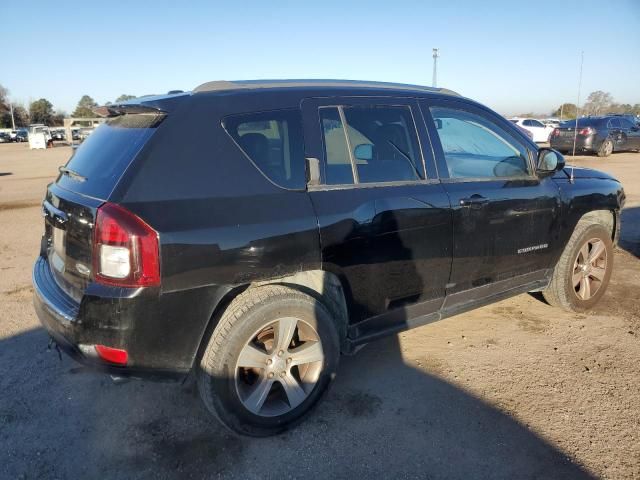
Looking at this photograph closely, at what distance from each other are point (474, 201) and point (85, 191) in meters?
2.44

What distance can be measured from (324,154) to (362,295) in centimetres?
89

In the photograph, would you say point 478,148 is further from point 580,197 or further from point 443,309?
point 443,309

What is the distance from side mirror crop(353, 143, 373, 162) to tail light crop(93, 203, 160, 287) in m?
1.35

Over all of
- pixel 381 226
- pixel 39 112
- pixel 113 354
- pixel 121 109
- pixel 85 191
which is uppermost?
pixel 39 112

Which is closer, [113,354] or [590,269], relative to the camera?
[113,354]

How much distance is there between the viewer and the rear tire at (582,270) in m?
4.20

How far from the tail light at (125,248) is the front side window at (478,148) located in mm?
2154

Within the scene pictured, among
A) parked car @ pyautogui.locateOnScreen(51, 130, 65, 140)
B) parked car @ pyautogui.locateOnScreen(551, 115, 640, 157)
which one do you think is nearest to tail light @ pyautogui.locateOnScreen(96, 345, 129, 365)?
parked car @ pyautogui.locateOnScreen(551, 115, 640, 157)

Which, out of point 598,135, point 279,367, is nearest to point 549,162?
point 279,367

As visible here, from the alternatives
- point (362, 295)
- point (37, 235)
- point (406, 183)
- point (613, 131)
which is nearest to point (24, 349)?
point (362, 295)

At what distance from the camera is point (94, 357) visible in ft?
7.80

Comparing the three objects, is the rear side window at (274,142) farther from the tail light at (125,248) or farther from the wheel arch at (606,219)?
the wheel arch at (606,219)

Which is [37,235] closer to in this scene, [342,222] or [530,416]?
[342,222]

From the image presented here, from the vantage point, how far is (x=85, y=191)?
2482 millimetres
